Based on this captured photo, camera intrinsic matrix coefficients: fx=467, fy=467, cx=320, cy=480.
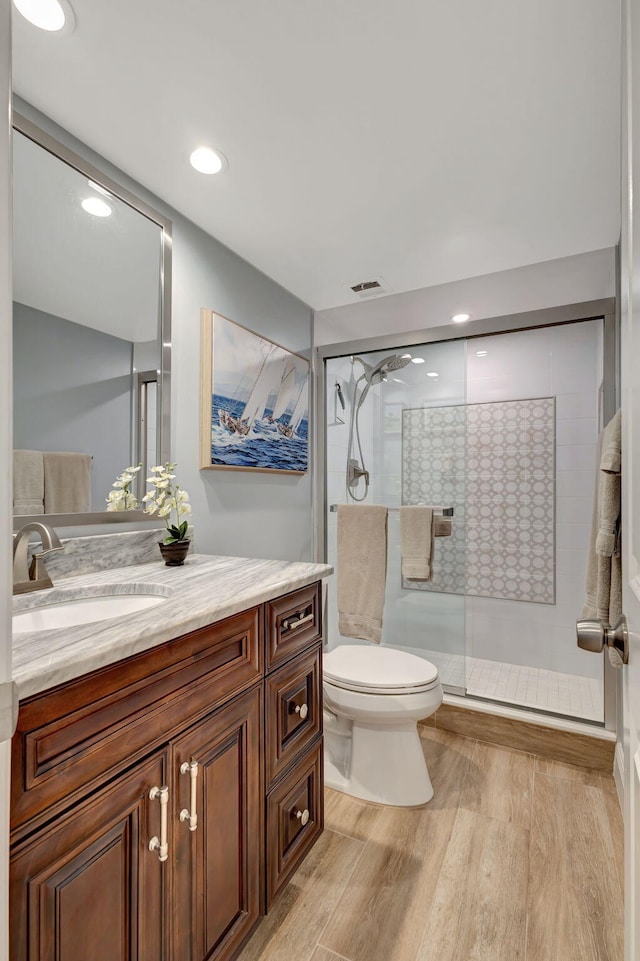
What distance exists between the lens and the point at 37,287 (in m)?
1.32

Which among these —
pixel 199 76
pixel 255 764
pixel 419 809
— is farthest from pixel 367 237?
pixel 419 809

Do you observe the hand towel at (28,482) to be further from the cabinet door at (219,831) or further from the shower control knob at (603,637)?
the shower control knob at (603,637)

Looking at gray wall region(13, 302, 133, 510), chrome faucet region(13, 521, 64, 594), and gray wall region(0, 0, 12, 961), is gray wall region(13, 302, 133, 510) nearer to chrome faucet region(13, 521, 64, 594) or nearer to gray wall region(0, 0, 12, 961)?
chrome faucet region(13, 521, 64, 594)

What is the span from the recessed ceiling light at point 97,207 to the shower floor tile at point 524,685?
242cm

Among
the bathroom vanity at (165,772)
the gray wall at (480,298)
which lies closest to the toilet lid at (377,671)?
the bathroom vanity at (165,772)

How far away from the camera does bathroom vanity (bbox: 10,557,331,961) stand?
Result: 27.7 inches

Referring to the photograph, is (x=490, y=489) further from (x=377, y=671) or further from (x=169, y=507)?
(x=169, y=507)

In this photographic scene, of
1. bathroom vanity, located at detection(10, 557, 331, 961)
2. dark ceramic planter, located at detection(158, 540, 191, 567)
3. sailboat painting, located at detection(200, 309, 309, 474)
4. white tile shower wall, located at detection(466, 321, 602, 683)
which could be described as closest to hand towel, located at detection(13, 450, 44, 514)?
bathroom vanity, located at detection(10, 557, 331, 961)

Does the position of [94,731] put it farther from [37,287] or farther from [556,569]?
[556,569]

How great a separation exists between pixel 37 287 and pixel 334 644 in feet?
7.22

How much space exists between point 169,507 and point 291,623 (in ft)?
1.99

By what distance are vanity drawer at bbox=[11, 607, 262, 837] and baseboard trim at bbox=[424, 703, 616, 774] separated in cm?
155

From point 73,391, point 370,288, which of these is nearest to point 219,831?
point 73,391

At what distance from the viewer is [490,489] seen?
115 inches
